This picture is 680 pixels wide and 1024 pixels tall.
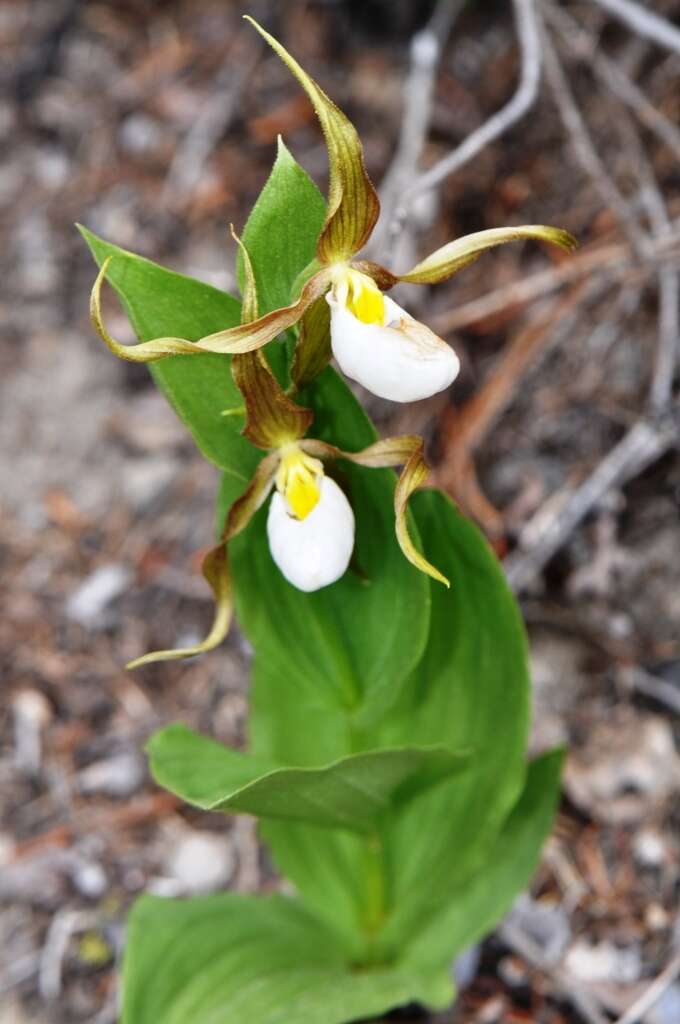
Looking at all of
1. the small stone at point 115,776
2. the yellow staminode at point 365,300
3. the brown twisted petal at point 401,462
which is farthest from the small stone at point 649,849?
the yellow staminode at point 365,300

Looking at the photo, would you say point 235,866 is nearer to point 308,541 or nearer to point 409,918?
point 409,918

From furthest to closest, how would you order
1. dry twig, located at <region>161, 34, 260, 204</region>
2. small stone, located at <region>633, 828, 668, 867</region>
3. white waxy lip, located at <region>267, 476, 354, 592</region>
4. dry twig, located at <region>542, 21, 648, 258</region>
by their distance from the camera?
dry twig, located at <region>161, 34, 260, 204</region>
dry twig, located at <region>542, 21, 648, 258</region>
small stone, located at <region>633, 828, 668, 867</region>
white waxy lip, located at <region>267, 476, 354, 592</region>

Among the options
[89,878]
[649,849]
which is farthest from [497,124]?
[89,878]

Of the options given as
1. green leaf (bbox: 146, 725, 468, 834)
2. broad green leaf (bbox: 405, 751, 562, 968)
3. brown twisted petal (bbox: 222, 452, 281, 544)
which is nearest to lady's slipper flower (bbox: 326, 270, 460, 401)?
brown twisted petal (bbox: 222, 452, 281, 544)

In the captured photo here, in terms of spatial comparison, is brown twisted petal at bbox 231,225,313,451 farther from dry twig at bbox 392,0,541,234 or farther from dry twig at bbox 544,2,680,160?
dry twig at bbox 544,2,680,160

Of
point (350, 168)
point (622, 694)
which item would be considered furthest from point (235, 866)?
point (350, 168)

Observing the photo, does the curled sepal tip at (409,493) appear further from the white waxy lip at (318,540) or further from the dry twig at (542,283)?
the dry twig at (542,283)

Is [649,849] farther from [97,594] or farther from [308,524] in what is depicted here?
[97,594]
